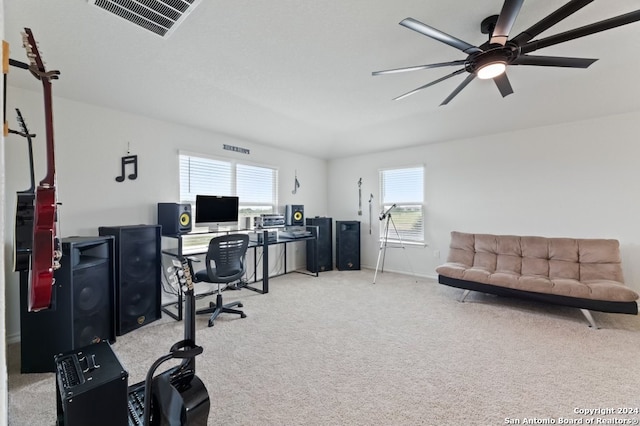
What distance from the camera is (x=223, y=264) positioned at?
3.07 meters

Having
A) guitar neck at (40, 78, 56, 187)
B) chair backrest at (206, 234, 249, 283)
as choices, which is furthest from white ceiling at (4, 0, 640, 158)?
chair backrest at (206, 234, 249, 283)

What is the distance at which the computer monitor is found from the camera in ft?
12.0

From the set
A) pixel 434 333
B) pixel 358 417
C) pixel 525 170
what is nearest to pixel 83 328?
pixel 358 417

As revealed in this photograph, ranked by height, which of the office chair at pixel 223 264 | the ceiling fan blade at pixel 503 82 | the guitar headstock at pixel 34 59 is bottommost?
the office chair at pixel 223 264

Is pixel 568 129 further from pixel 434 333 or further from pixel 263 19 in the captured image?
pixel 263 19

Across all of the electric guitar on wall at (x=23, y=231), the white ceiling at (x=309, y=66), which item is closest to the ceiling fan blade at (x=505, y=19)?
the white ceiling at (x=309, y=66)

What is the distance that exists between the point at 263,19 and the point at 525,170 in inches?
161

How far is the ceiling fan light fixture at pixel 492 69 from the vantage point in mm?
2002

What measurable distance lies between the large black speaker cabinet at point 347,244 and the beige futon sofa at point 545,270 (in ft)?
5.94

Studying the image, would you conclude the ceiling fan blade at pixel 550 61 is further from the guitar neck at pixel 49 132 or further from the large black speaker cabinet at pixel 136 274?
the large black speaker cabinet at pixel 136 274

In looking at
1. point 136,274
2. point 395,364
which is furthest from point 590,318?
point 136,274

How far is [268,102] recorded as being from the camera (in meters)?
3.59

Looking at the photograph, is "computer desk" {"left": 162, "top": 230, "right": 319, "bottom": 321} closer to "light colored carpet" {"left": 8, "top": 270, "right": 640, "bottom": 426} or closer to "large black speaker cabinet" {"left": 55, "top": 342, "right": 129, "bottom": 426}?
"light colored carpet" {"left": 8, "top": 270, "right": 640, "bottom": 426}

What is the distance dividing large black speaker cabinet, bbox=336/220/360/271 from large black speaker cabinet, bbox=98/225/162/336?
3.22 m
